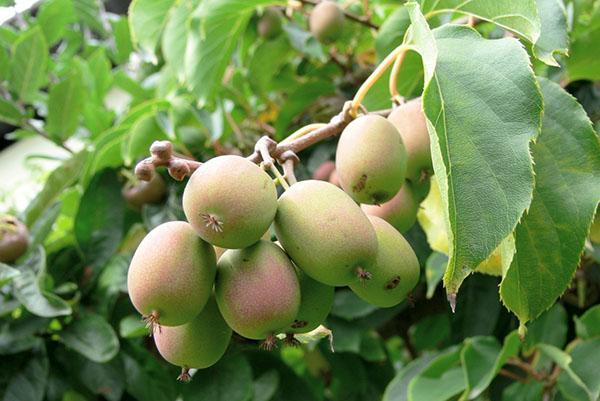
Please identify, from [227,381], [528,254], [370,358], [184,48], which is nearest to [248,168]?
[528,254]

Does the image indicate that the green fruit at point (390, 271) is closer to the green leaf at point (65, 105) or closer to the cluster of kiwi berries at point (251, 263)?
the cluster of kiwi berries at point (251, 263)

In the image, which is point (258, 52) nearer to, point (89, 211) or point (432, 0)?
point (89, 211)

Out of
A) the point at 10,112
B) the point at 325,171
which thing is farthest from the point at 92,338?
the point at 10,112

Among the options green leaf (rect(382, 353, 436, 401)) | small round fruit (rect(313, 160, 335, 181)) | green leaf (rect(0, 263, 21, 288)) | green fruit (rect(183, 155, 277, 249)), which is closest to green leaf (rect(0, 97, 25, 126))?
green leaf (rect(0, 263, 21, 288))

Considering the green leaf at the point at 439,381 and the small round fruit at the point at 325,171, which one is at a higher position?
the small round fruit at the point at 325,171

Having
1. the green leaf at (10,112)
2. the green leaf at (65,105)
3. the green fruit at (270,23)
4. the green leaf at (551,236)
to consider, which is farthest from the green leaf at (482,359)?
the green leaf at (10,112)

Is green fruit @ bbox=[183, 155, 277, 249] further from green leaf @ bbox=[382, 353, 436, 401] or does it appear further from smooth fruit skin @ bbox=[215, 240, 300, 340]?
green leaf @ bbox=[382, 353, 436, 401]
